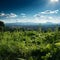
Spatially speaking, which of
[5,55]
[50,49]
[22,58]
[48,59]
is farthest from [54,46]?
[5,55]

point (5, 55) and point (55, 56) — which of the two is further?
point (5, 55)

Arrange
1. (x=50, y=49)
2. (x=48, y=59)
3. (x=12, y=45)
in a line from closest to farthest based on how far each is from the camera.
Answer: (x=48, y=59) → (x=50, y=49) → (x=12, y=45)

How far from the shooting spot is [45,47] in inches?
217

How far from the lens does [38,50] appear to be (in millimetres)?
5559

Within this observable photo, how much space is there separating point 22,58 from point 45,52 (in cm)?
74

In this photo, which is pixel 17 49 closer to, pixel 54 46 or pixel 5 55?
pixel 5 55

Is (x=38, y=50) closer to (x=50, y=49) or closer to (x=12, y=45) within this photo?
(x=50, y=49)

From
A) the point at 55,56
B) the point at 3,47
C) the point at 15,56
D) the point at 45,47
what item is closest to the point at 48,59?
the point at 55,56

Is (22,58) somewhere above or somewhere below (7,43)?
below

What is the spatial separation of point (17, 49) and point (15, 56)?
0.90 ft

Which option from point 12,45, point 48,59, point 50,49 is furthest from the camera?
point 12,45

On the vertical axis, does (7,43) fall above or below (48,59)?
above

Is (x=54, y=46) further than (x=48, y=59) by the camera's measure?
Yes

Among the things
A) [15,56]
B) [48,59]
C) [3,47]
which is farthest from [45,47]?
[3,47]
